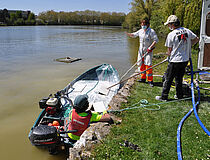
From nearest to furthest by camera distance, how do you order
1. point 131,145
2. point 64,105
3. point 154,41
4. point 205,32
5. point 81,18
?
point 131,145 → point 64,105 → point 154,41 → point 205,32 → point 81,18

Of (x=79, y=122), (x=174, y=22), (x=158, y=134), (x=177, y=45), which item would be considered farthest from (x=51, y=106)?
(x=174, y=22)

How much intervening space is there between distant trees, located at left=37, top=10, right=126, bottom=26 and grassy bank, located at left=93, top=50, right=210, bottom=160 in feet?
392

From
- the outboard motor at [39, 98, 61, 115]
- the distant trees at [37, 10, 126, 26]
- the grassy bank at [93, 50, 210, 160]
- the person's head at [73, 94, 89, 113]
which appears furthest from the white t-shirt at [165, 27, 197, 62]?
the distant trees at [37, 10, 126, 26]

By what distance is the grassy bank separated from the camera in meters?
3.29

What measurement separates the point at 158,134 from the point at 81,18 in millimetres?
136490

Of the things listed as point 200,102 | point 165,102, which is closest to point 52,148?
point 165,102

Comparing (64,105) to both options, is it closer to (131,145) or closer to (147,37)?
(131,145)

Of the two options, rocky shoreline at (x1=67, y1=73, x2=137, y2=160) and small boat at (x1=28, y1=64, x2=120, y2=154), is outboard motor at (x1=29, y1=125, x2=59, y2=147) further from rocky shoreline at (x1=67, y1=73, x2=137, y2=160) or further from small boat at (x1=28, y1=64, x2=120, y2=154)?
rocky shoreline at (x1=67, y1=73, x2=137, y2=160)

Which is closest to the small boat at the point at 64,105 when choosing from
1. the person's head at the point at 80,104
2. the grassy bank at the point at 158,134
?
the person's head at the point at 80,104

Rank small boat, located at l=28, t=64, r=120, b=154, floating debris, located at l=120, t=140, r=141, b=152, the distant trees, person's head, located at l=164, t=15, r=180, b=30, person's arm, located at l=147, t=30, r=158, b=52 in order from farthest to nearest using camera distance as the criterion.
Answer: the distant trees, person's arm, located at l=147, t=30, r=158, b=52, person's head, located at l=164, t=15, r=180, b=30, small boat, located at l=28, t=64, r=120, b=154, floating debris, located at l=120, t=140, r=141, b=152

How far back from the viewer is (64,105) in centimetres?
582

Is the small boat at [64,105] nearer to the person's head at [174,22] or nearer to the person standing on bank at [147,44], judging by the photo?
the person standing on bank at [147,44]

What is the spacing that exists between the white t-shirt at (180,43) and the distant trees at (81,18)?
119 metres

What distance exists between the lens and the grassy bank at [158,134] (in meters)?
3.29
